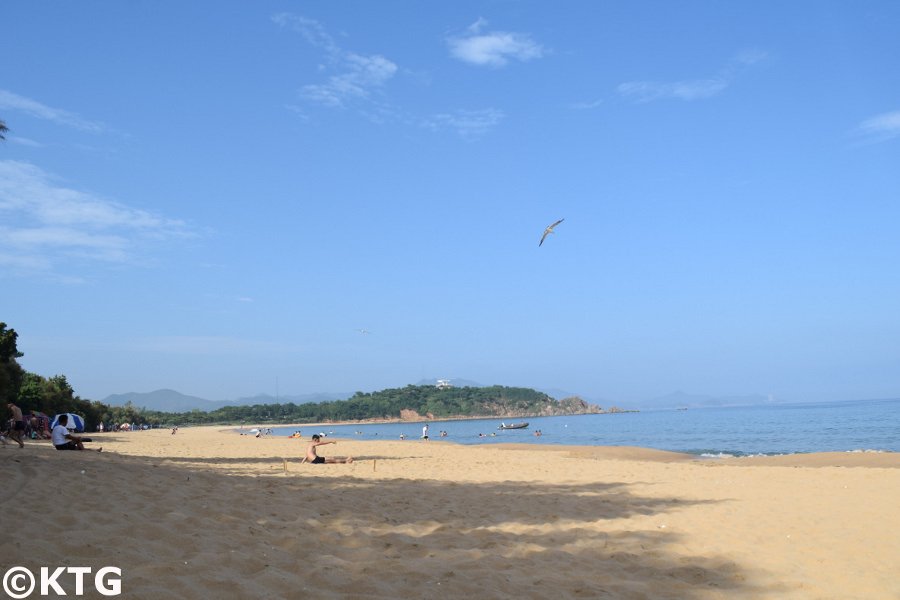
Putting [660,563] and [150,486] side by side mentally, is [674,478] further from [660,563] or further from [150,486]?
[150,486]

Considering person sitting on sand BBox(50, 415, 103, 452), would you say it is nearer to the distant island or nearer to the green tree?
the green tree

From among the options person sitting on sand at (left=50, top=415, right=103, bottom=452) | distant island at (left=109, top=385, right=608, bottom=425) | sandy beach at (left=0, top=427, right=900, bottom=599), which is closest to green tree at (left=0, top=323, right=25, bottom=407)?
person sitting on sand at (left=50, top=415, right=103, bottom=452)

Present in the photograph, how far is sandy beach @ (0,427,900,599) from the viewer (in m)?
4.73

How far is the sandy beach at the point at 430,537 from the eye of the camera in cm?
473

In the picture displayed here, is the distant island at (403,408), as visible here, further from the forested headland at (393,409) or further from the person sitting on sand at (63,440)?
the person sitting on sand at (63,440)

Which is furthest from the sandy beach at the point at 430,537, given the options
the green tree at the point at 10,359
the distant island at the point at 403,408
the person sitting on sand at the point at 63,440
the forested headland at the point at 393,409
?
the distant island at the point at 403,408

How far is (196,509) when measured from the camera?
6.79 m

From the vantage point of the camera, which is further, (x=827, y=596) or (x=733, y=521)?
(x=733, y=521)

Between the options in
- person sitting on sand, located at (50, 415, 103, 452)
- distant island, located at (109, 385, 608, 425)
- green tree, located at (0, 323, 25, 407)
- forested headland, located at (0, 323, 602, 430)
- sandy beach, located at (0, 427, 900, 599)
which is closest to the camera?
sandy beach, located at (0, 427, 900, 599)

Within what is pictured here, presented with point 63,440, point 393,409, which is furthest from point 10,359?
point 393,409

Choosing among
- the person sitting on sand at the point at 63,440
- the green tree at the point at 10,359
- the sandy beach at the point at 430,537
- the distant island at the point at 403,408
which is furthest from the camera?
the distant island at the point at 403,408

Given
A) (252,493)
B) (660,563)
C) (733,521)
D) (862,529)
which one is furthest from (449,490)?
(862,529)

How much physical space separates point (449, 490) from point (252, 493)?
3654 mm

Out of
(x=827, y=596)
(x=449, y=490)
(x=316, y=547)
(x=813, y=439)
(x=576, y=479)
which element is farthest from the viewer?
(x=813, y=439)
